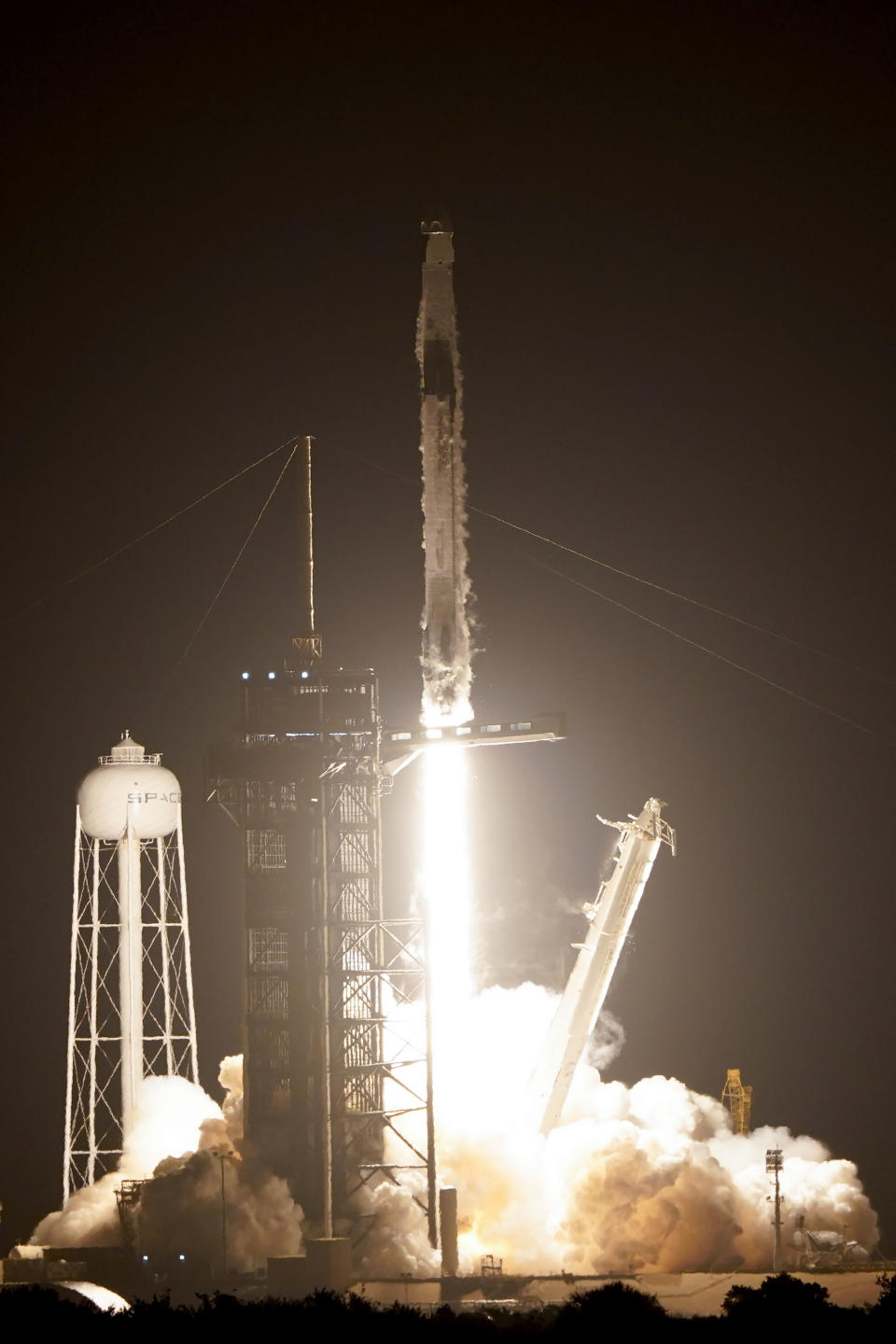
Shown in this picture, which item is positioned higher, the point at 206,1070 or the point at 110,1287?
the point at 206,1070

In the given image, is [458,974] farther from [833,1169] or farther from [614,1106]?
[833,1169]

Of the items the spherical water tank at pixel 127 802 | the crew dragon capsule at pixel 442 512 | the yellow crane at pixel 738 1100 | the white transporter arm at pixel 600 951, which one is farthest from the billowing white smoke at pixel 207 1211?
the yellow crane at pixel 738 1100

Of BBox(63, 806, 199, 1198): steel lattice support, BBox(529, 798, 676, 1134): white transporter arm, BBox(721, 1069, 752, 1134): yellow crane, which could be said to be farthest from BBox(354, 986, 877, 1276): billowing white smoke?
BBox(63, 806, 199, 1198): steel lattice support

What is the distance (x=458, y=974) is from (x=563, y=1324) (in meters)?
19.0

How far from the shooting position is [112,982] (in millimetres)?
62938

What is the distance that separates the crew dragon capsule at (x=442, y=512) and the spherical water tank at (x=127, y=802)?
5723 millimetres

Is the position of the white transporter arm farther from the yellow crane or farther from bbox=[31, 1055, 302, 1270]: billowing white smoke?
the yellow crane

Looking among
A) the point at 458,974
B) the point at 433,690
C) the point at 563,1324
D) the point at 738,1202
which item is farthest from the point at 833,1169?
the point at 563,1324

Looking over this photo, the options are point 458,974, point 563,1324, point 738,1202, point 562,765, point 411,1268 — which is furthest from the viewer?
point 562,765

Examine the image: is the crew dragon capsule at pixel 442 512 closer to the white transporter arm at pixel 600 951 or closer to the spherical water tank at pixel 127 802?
the white transporter arm at pixel 600 951

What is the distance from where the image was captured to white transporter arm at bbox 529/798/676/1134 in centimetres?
5056

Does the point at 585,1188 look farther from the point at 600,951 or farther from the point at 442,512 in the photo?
the point at 442,512

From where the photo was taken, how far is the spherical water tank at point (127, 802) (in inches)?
2143

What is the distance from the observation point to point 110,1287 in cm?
4738
